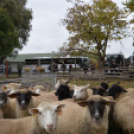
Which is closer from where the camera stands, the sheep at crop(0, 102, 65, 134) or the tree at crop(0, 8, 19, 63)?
the sheep at crop(0, 102, 65, 134)

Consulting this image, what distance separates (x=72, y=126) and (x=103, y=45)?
14.4 metres

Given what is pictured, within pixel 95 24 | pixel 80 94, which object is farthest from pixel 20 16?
pixel 80 94

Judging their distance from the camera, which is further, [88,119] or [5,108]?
[5,108]

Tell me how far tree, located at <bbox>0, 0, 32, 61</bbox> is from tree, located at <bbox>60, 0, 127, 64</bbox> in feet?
30.8

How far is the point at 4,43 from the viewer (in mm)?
19984

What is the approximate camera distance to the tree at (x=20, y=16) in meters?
24.3

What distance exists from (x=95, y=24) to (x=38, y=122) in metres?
15.0

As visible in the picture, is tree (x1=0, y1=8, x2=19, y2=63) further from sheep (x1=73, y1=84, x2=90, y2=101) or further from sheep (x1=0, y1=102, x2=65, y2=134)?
sheep (x1=0, y1=102, x2=65, y2=134)

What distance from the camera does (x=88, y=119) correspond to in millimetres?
3100

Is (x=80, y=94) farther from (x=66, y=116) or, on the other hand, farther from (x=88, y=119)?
(x=88, y=119)

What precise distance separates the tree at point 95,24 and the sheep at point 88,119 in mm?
13646

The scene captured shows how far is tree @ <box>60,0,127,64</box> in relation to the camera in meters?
16.3

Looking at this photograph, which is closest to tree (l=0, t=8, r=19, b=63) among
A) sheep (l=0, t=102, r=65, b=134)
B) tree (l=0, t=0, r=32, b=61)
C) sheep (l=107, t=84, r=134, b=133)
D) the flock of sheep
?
tree (l=0, t=0, r=32, b=61)

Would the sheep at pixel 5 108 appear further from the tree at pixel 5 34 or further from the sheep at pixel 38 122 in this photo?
the tree at pixel 5 34
